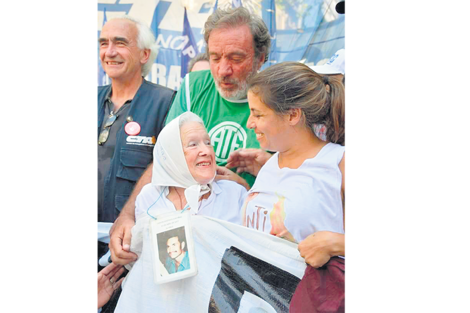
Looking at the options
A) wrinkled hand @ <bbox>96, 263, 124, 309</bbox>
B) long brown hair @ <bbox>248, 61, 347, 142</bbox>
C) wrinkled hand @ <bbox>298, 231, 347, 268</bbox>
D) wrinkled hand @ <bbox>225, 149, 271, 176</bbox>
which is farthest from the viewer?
wrinkled hand @ <bbox>96, 263, 124, 309</bbox>

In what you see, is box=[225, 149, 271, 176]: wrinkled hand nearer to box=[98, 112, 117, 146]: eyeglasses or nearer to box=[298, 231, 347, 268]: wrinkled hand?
box=[298, 231, 347, 268]: wrinkled hand

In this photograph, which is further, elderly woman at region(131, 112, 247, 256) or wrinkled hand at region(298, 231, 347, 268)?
elderly woman at region(131, 112, 247, 256)

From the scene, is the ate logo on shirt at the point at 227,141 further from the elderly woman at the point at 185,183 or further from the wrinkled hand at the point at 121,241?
the wrinkled hand at the point at 121,241

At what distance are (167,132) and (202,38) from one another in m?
0.63

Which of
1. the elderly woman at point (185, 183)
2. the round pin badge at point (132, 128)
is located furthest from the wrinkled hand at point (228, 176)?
the round pin badge at point (132, 128)

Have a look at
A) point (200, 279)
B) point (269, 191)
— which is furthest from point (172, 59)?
point (200, 279)

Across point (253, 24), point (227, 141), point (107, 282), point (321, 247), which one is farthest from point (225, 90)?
point (107, 282)

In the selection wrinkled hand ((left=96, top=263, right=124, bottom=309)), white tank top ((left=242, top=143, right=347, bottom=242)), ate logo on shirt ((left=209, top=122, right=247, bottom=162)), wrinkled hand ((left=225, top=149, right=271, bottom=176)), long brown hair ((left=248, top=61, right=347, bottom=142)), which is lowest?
wrinkled hand ((left=96, top=263, right=124, bottom=309))

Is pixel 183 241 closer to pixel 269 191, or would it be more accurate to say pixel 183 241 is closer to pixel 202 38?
pixel 269 191

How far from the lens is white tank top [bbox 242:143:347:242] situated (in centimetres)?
275

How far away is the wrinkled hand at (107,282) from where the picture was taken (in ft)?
10.0

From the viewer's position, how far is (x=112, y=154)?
10.2 ft

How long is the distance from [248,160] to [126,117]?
2.75 feet

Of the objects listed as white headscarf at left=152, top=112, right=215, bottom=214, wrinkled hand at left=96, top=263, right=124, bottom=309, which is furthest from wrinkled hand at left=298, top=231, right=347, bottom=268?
wrinkled hand at left=96, top=263, right=124, bottom=309
